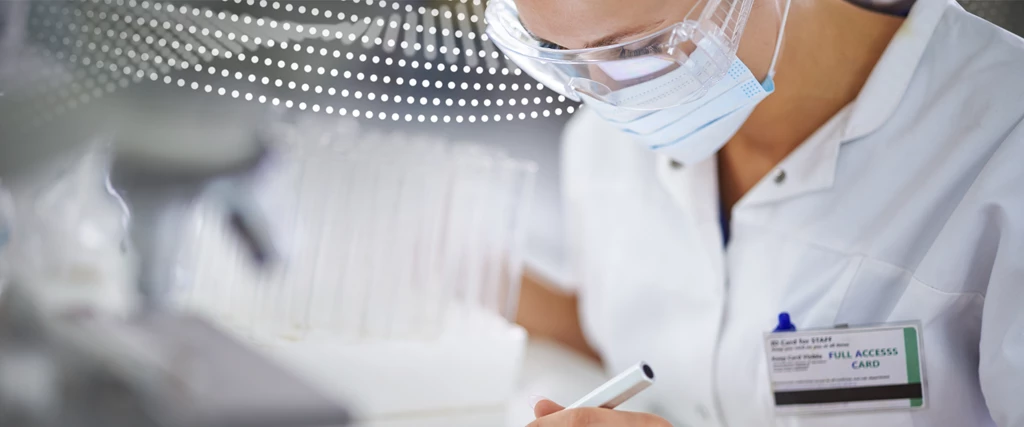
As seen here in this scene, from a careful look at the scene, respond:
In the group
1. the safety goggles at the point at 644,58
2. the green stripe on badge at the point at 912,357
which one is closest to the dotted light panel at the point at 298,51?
the safety goggles at the point at 644,58

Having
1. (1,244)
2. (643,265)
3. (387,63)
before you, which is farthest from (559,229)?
(1,244)

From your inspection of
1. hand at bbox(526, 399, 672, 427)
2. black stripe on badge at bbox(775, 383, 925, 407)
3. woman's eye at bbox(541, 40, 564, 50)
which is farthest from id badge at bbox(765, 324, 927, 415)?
woman's eye at bbox(541, 40, 564, 50)

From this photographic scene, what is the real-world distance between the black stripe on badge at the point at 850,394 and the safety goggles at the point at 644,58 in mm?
363

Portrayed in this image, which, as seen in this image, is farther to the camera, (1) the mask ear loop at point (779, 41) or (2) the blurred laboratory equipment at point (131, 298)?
(2) the blurred laboratory equipment at point (131, 298)

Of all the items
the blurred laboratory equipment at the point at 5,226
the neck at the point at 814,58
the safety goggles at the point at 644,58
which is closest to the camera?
the safety goggles at the point at 644,58

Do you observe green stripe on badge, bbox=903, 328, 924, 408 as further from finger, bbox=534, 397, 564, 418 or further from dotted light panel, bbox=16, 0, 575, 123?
dotted light panel, bbox=16, 0, 575, 123

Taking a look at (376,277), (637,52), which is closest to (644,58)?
(637,52)

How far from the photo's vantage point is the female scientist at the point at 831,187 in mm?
697

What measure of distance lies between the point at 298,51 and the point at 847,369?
2.52ft

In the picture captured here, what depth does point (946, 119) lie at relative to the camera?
0.77m

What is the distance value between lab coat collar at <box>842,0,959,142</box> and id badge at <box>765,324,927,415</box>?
0.24 m

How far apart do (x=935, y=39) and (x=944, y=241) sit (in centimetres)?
24

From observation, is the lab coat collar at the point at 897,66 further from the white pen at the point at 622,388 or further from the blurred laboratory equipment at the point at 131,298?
the blurred laboratory equipment at the point at 131,298

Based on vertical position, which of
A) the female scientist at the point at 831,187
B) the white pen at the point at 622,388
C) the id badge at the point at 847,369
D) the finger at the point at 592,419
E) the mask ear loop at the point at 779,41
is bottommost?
the finger at the point at 592,419
